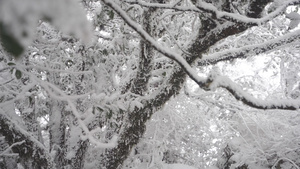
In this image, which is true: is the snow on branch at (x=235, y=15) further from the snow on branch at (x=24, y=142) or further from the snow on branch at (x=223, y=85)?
the snow on branch at (x=24, y=142)

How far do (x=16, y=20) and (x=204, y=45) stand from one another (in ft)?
7.34

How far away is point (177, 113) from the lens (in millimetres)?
4871

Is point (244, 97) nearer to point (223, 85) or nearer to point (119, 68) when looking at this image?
point (223, 85)

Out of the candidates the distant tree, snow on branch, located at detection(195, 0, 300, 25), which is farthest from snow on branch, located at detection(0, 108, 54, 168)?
snow on branch, located at detection(195, 0, 300, 25)

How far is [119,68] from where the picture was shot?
436 centimetres

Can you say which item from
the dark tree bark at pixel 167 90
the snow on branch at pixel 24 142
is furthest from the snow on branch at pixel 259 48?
the snow on branch at pixel 24 142

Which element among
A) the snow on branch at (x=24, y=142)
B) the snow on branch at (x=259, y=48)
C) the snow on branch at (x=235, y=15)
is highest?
the snow on branch at (x=235, y=15)

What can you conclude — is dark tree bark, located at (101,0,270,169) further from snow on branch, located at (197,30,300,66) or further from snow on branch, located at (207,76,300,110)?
snow on branch, located at (207,76,300,110)

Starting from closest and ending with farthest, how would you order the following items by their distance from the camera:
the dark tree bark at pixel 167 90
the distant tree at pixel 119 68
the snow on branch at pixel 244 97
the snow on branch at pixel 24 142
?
the distant tree at pixel 119 68 → the snow on branch at pixel 244 97 → the dark tree bark at pixel 167 90 → the snow on branch at pixel 24 142

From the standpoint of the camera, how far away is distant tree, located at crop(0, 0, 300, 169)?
Answer: 1.37 meters

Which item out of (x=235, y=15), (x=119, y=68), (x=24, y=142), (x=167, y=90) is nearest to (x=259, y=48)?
(x=235, y=15)

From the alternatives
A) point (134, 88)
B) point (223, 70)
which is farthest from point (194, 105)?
point (134, 88)

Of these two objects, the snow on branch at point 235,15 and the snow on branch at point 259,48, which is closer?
the snow on branch at point 235,15

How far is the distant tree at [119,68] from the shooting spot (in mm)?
1367
